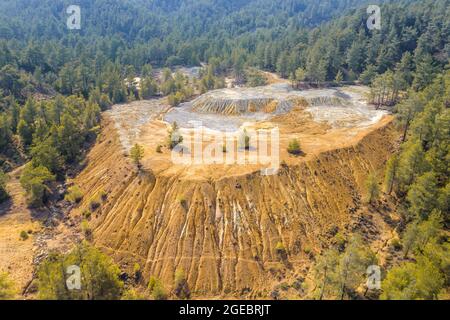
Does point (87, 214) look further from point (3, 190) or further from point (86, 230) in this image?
point (3, 190)

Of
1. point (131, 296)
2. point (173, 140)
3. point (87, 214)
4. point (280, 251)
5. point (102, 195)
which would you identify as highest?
point (173, 140)

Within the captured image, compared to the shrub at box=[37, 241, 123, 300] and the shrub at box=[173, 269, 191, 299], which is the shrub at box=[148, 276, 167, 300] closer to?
the shrub at box=[173, 269, 191, 299]

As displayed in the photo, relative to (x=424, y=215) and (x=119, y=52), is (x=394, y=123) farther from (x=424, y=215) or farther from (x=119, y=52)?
(x=119, y=52)

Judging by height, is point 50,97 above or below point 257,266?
above

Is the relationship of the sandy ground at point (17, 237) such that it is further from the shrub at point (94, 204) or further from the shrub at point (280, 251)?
the shrub at point (280, 251)

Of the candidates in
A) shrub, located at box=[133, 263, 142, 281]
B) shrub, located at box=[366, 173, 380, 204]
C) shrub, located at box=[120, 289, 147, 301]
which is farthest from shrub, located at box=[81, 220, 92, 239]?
shrub, located at box=[366, 173, 380, 204]

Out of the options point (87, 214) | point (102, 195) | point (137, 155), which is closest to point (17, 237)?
point (87, 214)
